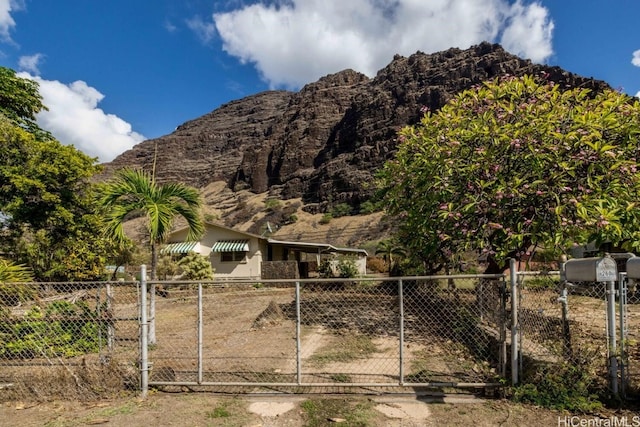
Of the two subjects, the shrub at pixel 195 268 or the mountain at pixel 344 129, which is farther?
the mountain at pixel 344 129

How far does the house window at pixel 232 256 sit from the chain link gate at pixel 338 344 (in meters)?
10.9

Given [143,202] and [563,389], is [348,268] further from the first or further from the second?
[563,389]

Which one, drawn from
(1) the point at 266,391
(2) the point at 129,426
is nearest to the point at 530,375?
(1) the point at 266,391

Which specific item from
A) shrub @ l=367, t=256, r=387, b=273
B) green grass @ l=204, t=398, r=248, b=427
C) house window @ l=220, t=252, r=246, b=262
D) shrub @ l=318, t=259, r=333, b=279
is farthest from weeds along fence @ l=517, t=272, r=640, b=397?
shrub @ l=367, t=256, r=387, b=273

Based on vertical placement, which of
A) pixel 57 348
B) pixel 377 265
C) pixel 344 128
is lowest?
pixel 377 265

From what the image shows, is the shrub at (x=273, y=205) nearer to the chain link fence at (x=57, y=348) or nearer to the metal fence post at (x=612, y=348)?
the chain link fence at (x=57, y=348)

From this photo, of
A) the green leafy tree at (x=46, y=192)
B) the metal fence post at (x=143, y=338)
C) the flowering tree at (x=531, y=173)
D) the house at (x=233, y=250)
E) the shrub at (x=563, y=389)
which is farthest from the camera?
the house at (x=233, y=250)

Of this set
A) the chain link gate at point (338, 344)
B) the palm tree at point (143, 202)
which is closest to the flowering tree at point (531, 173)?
the chain link gate at point (338, 344)

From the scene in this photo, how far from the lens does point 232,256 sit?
2481cm

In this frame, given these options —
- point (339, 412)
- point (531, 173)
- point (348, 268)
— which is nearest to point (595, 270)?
point (531, 173)

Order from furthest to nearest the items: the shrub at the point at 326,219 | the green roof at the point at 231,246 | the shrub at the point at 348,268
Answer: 1. the shrub at the point at 326,219
2. the green roof at the point at 231,246
3. the shrub at the point at 348,268

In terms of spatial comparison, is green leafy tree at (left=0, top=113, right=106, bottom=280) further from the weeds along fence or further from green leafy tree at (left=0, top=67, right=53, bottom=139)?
the weeds along fence

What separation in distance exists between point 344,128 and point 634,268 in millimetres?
93624

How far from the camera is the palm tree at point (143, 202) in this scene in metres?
8.08
